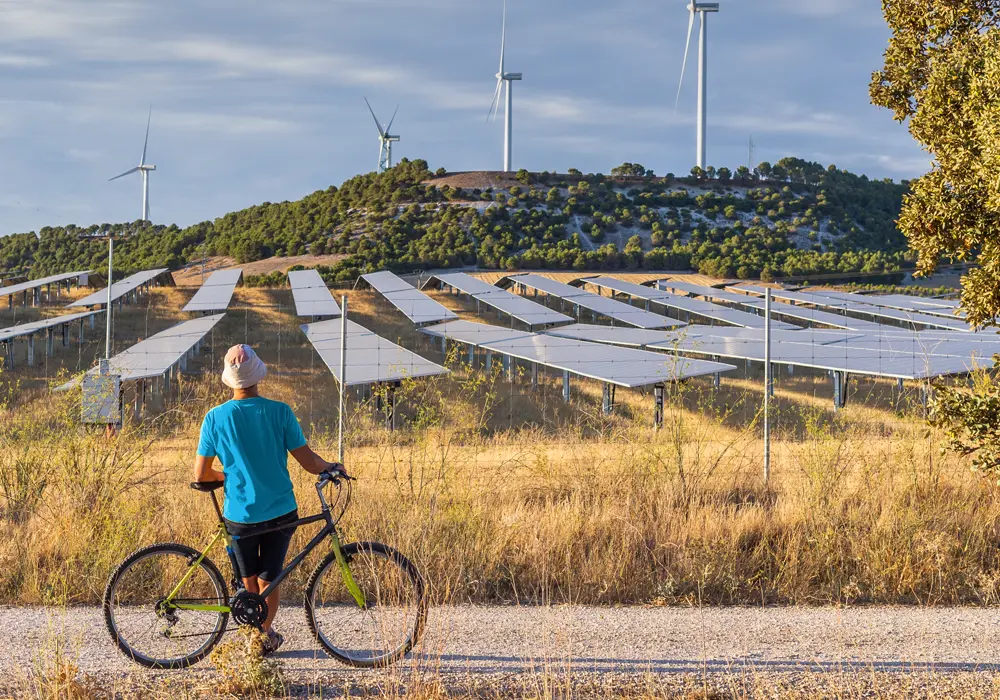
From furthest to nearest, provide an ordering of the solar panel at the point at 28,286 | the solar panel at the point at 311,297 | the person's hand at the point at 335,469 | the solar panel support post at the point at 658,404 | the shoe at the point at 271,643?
the solar panel at the point at 28,286, the solar panel at the point at 311,297, the solar panel support post at the point at 658,404, the person's hand at the point at 335,469, the shoe at the point at 271,643

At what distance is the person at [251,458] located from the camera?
528 cm

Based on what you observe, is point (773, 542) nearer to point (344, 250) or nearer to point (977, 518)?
point (977, 518)

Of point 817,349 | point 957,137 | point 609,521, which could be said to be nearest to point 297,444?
point 609,521

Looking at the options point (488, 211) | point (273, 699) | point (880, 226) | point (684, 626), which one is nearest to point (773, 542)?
point (684, 626)

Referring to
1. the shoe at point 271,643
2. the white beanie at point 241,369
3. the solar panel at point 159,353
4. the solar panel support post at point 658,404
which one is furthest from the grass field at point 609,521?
the solar panel at point 159,353

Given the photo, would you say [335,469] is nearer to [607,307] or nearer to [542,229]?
[607,307]

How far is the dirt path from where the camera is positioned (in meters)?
5.54

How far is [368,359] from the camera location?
22.5 meters

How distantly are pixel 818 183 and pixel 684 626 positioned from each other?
85.6m

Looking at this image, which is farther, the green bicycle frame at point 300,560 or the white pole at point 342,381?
the white pole at point 342,381

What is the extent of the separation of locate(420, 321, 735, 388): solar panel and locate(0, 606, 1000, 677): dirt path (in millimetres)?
11894

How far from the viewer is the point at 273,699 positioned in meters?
5.07

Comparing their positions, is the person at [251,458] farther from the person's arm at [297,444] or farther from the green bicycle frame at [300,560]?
the green bicycle frame at [300,560]

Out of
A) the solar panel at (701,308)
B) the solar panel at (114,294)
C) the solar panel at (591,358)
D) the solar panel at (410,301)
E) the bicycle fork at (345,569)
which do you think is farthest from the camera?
the solar panel at (701,308)
